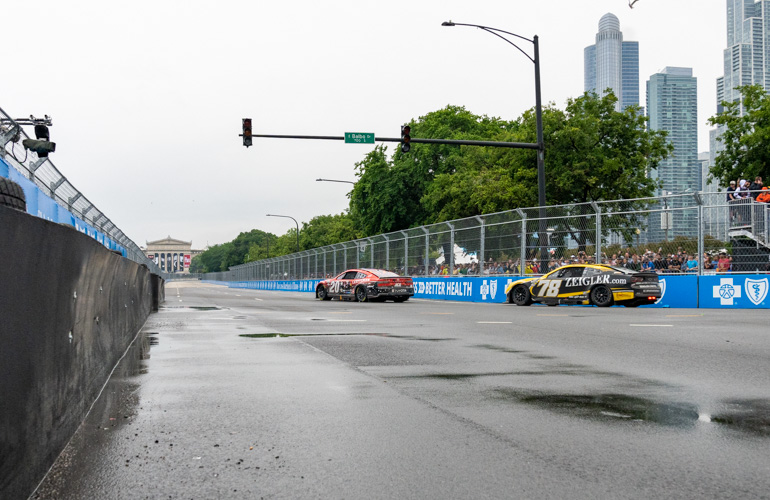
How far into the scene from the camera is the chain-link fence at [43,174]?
1367 centimetres

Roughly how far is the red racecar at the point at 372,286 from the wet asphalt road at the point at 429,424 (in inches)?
734

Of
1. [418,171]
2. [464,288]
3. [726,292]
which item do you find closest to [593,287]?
[726,292]

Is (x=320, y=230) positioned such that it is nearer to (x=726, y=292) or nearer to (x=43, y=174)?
(x=726, y=292)

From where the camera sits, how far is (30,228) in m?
3.79

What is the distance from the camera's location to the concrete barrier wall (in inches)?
130

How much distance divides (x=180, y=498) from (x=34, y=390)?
3.02ft

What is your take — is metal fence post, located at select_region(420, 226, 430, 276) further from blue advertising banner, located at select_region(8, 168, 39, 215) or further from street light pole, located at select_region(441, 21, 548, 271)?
blue advertising banner, located at select_region(8, 168, 39, 215)

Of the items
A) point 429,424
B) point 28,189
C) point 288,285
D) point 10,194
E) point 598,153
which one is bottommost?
point 429,424

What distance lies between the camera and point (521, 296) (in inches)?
957

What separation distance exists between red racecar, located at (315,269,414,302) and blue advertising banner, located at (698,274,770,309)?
35.5 ft

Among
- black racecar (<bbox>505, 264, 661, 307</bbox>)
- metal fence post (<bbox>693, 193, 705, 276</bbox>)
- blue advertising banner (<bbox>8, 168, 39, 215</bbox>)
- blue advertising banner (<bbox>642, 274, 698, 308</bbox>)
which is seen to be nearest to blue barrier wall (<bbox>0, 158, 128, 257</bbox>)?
blue advertising banner (<bbox>8, 168, 39, 215</bbox>)

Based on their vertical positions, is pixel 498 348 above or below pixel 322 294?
below

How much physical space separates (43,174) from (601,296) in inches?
566

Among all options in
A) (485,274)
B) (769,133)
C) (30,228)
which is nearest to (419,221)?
(769,133)
